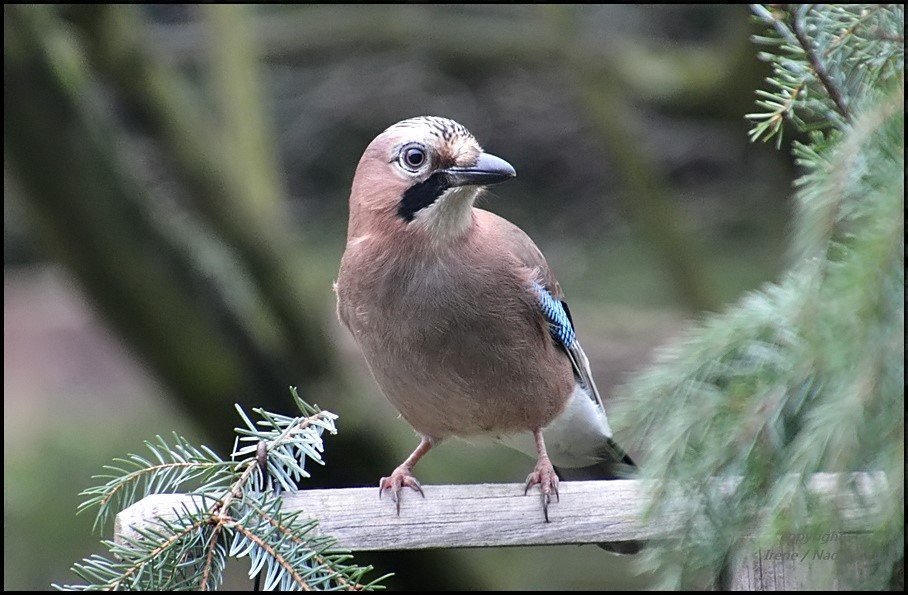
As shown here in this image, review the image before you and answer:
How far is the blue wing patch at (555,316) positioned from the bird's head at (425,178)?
329 millimetres

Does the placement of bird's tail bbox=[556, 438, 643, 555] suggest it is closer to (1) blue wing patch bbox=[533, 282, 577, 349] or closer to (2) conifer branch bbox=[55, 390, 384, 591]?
(1) blue wing patch bbox=[533, 282, 577, 349]

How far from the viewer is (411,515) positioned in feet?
8.25

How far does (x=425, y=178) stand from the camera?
3100mm

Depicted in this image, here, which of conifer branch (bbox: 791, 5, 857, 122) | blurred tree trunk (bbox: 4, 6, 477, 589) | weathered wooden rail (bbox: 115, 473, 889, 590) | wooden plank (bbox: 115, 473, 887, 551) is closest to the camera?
conifer branch (bbox: 791, 5, 857, 122)

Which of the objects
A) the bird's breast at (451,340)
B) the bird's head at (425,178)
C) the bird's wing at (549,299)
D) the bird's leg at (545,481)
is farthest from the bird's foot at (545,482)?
the bird's head at (425,178)

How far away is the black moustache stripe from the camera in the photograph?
10.1 feet

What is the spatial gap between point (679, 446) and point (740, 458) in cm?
10

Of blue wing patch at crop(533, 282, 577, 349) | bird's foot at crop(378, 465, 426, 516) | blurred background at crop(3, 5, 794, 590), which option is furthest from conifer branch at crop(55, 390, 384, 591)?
blurred background at crop(3, 5, 794, 590)

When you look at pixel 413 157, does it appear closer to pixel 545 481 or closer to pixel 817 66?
pixel 545 481

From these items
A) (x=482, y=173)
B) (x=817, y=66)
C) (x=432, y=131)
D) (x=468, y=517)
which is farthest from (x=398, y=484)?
(x=817, y=66)

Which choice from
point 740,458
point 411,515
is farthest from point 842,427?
point 411,515

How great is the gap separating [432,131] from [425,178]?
0.44 ft

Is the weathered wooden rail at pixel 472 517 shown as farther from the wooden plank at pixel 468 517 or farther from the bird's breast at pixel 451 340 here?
the bird's breast at pixel 451 340

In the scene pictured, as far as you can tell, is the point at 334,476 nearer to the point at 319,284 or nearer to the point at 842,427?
the point at 319,284
